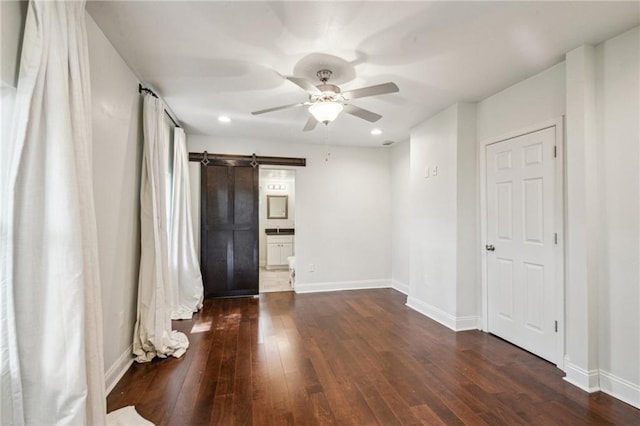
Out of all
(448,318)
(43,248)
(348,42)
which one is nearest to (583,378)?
(448,318)

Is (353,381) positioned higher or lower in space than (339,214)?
lower

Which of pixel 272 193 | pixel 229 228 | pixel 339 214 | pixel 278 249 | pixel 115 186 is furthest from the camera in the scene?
pixel 272 193

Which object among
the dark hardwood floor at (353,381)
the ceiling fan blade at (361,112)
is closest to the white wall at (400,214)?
the dark hardwood floor at (353,381)

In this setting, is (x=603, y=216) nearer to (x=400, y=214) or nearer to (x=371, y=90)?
(x=371, y=90)

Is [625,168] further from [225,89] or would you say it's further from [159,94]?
[159,94]

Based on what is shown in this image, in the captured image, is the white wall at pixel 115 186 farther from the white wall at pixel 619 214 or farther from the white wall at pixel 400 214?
the white wall at pixel 400 214

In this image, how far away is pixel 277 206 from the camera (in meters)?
7.61

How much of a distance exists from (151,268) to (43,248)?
1.36m

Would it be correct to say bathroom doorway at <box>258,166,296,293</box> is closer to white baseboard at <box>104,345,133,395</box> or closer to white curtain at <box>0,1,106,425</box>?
white baseboard at <box>104,345,133,395</box>

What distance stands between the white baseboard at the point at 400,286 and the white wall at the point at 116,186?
3.96 metres

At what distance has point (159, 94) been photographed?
303cm

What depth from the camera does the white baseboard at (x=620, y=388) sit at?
6.46 feet

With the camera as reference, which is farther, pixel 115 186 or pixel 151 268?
pixel 151 268

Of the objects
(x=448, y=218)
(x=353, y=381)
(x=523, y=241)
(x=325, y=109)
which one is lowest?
(x=353, y=381)
